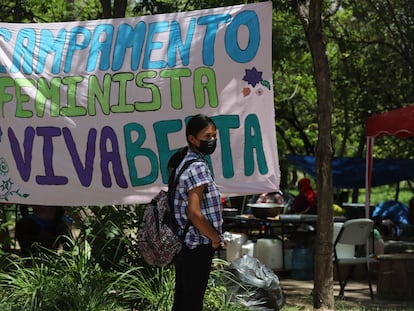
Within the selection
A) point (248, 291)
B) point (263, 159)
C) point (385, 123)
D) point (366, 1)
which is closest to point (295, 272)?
point (385, 123)

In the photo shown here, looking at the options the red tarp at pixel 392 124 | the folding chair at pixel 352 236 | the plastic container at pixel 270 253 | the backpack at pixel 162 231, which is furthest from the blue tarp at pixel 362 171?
the backpack at pixel 162 231

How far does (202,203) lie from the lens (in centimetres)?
551

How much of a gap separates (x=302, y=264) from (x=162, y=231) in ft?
21.9

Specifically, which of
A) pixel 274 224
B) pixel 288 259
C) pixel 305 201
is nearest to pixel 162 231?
pixel 288 259

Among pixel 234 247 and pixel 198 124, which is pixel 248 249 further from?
pixel 198 124

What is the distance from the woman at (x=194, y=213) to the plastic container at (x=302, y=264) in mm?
6502

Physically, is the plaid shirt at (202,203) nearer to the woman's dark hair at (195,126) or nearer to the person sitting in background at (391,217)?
the woman's dark hair at (195,126)

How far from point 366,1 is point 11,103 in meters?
13.0

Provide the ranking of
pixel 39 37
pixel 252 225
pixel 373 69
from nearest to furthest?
pixel 39 37, pixel 252 225, pixel 373 69

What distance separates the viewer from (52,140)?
7.55 metres

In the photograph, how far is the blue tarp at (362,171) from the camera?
18.2 metres

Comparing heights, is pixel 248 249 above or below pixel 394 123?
below

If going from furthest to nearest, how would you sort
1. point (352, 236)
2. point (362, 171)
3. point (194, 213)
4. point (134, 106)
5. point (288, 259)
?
1. point (362, 171)
2. point (288, 259)
3. point (352, 236)
4. point (134, 106)
5. point (194, 213)

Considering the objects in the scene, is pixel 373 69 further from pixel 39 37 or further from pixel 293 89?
pixel 39 37
